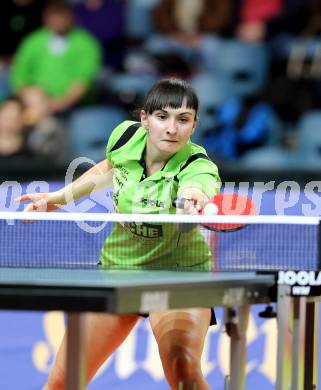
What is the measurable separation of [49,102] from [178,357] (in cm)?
596

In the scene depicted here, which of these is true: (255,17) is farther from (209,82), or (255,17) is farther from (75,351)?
(75,351)

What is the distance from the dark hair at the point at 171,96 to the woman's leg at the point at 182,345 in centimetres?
88

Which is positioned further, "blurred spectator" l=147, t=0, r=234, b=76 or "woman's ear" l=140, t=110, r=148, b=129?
"blurred spectator" l=147, t=0, r=234, b=76

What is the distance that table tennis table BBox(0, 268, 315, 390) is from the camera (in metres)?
3.86

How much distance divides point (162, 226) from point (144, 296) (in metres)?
1.16

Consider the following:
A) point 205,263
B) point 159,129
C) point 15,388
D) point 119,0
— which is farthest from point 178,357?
point 119,0

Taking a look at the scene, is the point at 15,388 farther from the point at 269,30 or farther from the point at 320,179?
the point at 269,30

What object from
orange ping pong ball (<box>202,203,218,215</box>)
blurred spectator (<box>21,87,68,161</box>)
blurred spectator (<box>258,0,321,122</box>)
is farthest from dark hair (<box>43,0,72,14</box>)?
orange ping pong ball (<box>202,203,218,215</box>)

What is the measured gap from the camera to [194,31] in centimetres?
1098

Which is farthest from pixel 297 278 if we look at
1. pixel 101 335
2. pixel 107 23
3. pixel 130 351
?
pixel 107 23

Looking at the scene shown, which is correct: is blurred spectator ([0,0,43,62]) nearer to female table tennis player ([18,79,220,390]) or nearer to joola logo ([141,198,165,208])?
female table tennis player ([18,79,220,390])

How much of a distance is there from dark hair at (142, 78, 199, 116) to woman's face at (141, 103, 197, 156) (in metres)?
0.02

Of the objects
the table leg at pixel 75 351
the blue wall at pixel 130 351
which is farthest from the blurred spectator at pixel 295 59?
the table leg at pixel 75 351

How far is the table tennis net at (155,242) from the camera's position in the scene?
482 centimetres
